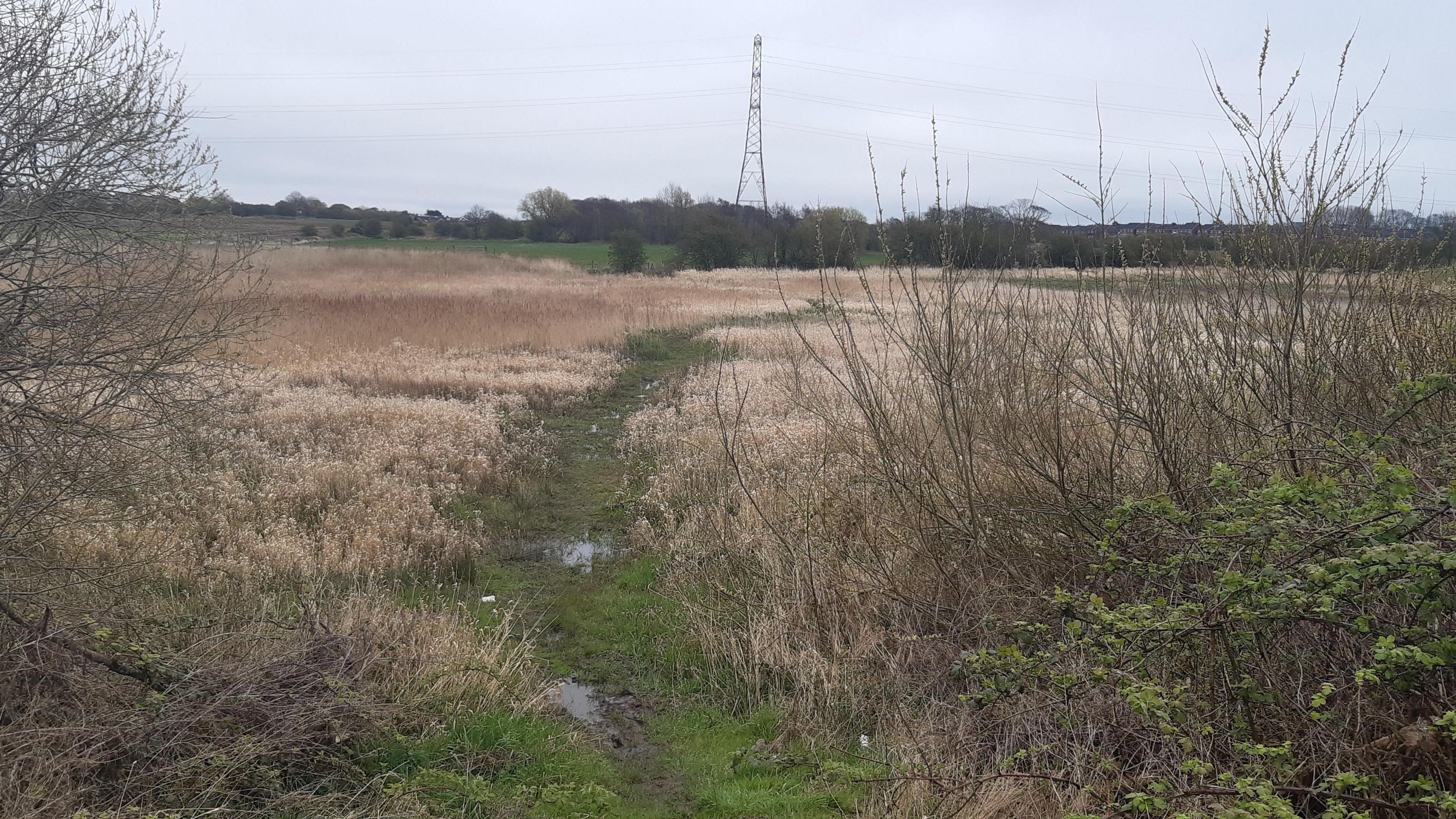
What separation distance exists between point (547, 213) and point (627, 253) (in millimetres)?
31161

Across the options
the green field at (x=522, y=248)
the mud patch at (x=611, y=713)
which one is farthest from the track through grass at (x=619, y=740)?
the green field at (x=522, y=248)

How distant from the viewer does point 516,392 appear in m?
15.8

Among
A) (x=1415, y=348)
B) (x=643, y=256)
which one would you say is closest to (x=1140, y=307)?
(x=1415, y=348)

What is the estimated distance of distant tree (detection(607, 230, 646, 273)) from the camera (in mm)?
49188

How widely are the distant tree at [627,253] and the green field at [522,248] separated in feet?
6.18

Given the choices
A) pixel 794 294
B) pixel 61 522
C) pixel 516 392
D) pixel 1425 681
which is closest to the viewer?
pixel 1425 681

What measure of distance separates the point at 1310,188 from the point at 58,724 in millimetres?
7133

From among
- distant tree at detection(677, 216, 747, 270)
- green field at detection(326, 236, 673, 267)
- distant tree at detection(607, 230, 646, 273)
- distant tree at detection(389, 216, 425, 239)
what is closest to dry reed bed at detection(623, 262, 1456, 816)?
distant tree at detection(607, 230, 646, 273)

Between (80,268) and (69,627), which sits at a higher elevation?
(80,268)

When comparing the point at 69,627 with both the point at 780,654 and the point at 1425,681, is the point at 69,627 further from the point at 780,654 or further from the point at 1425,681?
the point at 1425,681

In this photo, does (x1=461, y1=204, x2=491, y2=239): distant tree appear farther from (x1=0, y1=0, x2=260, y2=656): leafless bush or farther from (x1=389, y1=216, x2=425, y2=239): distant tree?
(x1=0, y1=0, x2=260, y2=656): leafless bush

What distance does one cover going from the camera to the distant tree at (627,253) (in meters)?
49.2

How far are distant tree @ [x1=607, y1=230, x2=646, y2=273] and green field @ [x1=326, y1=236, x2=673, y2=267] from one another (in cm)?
188

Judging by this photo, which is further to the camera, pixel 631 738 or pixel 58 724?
pixel 631 738
